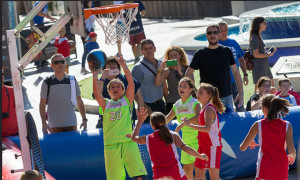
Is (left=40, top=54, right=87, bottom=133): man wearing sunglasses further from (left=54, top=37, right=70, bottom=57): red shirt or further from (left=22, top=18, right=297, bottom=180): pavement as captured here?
(left=54, top=37, right=70, bottom=57): red shirt

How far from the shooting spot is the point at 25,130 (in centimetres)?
628

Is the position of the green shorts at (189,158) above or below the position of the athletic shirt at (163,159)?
below

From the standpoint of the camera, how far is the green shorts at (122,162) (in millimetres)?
7043

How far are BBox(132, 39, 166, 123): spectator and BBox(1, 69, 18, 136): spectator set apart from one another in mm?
1755

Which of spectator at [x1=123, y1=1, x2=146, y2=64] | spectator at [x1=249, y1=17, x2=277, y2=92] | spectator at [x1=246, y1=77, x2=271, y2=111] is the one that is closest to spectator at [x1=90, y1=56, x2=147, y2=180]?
spectator at [x1=246, y1=77, x2=271, y2=111]

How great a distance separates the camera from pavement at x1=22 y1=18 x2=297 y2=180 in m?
12.5

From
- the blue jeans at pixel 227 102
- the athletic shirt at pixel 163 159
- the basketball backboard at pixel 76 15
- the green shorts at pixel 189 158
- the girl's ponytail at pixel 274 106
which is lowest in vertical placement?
the green shorts at pixel 189 158

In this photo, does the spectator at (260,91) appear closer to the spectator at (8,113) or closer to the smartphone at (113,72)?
the smartphone at (113,72)

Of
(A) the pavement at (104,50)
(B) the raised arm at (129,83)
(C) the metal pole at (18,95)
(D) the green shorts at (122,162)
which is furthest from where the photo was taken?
(A) the pavement at (104,50)

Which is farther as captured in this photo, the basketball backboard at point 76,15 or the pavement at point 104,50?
the pavement at point 104,50

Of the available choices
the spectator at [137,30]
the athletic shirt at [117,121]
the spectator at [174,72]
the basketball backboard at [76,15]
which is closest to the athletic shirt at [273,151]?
the athletic shirt at [117,121]

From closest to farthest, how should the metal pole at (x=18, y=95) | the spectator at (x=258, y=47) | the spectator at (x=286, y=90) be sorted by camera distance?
the metal pole at (x=18, y=95), the spectator at (x=286, y=90), the spectator at (x=258, y=47)

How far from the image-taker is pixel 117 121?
7137 millimetres

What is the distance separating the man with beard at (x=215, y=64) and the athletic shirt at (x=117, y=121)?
5.21 feet
